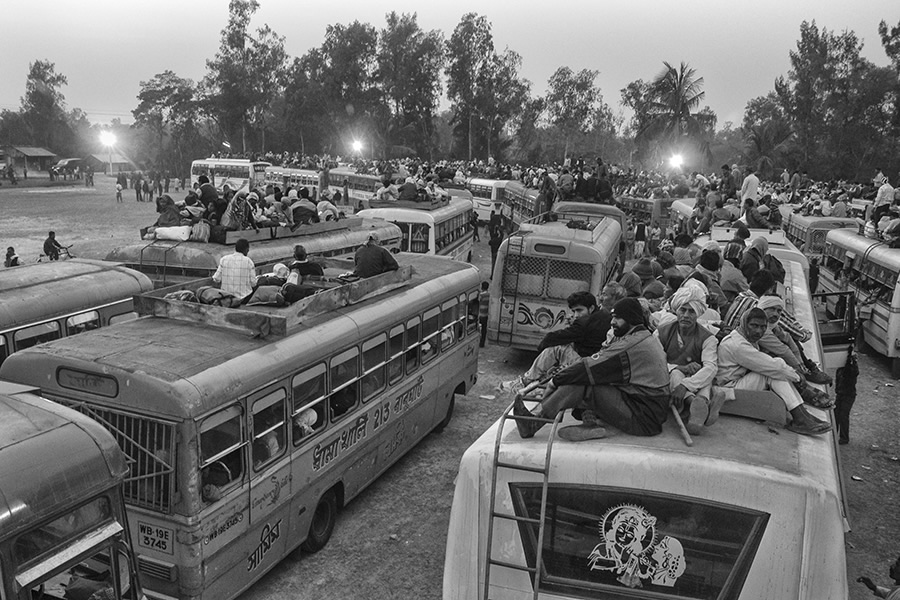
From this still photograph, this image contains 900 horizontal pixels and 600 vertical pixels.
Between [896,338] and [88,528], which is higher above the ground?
[88,528]

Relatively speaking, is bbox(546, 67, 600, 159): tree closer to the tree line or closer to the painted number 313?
the tree line

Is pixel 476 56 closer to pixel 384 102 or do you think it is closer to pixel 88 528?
pixel 384 102

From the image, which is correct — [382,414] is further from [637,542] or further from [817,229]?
[817,229]

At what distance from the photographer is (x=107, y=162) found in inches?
3420

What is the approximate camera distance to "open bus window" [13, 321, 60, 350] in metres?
8.75

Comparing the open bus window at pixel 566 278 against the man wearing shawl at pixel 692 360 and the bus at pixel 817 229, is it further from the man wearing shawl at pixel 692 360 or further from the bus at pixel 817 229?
the bus at pixel 817 229

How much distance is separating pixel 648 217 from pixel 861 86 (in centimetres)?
2769

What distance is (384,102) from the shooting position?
203 ft

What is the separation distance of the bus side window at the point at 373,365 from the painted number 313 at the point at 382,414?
0.75ft

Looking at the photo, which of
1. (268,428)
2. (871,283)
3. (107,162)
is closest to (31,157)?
(107,162)

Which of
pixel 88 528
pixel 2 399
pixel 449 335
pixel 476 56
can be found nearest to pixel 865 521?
pixel 449 335

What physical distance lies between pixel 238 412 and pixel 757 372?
4229mm

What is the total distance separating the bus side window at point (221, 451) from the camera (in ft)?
20.3

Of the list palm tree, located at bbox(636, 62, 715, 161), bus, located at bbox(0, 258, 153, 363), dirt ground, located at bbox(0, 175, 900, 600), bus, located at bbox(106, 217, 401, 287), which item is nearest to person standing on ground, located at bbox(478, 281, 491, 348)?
dirt ground, located at bbox(0, 175, 900, 600)
